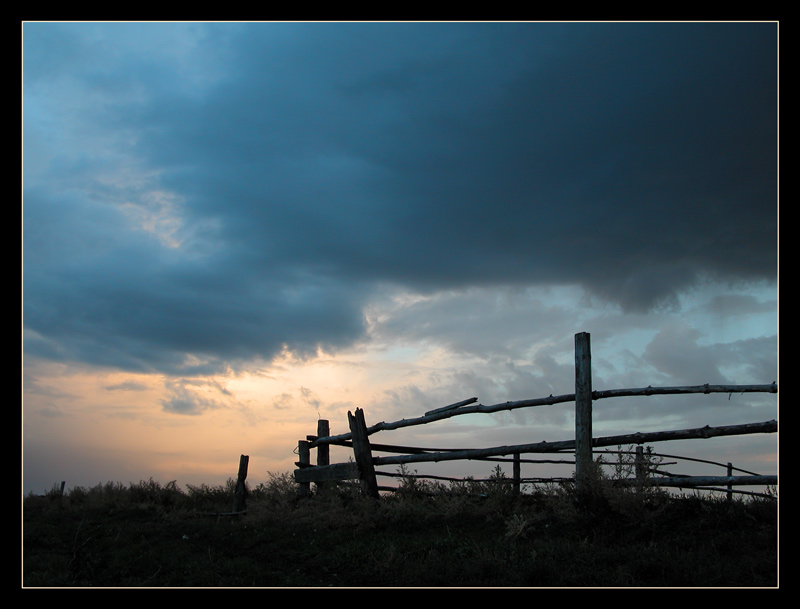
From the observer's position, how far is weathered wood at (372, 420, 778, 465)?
287 inches

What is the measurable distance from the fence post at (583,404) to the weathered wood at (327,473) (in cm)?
433

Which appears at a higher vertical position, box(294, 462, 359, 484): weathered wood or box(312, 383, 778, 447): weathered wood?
box(312, 383, 778, 447): weathered wood

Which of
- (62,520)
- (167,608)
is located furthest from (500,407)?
(62,520)

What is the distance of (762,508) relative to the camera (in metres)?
7.00

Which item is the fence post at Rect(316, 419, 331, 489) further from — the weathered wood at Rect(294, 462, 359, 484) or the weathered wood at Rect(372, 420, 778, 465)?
the weathered wood at Rect(372, 420, 778, 465)

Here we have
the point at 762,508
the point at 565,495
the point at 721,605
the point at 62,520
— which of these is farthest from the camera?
the point at 62,520

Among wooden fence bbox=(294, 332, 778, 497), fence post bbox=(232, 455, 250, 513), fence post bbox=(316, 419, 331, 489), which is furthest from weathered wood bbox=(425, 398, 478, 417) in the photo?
fence post bbox=(232, 455, 250, 513)

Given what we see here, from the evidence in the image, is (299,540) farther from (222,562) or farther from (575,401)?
(575,401)

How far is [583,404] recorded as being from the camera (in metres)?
8.74

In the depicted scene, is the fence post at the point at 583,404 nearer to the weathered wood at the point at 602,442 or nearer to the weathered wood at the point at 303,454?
the weathered wood at the point at 602,442

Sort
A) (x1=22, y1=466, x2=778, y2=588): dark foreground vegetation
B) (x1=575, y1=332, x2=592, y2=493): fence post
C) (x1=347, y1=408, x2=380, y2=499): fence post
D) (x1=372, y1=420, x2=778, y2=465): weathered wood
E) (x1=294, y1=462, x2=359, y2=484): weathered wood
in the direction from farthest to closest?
(x1=294, y1=462, x2=359, y2=484): weathered wood < (x1=347, y1=408, x2=380, y2=499): fence post < (x1=575, y1=332, x2=592, y2=493): fence post < (x1=372, y1=420, x2=778, y2=465): weathered wood < (x1=22, y1=466, x2=778, y2=588): dark foreground vegetation

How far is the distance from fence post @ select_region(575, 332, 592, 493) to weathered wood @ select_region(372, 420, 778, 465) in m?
0.17

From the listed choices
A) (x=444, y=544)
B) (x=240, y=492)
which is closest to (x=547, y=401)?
(x=444, y=544)
